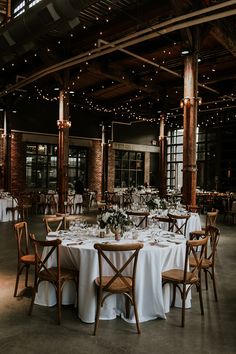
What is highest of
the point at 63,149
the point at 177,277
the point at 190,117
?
the point at 190,117

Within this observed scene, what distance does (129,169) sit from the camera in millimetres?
20219

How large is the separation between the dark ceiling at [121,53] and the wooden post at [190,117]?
44cm

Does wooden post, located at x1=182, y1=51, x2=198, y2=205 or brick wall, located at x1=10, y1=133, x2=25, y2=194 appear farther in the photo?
brick wall, located at x1=10, y1=133, x2=25, y2=194

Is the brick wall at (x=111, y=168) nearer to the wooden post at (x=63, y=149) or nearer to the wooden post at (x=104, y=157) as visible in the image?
the wooden post at (x=104, y=157)

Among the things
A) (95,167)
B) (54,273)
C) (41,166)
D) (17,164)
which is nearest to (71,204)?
(17,164)

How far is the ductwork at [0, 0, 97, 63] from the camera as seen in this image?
515cm

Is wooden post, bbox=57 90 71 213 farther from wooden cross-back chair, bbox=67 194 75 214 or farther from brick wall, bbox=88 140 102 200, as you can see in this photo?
brick wall, bbox=88 140 102 200

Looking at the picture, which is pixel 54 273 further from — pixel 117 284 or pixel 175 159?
pixel 175 159

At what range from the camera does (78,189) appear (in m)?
15.1

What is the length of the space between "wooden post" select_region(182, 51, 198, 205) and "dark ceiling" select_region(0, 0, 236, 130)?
0.44m

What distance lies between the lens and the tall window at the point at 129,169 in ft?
64.7

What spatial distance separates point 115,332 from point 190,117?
6.19 metres

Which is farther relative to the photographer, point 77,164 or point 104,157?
point 104,157

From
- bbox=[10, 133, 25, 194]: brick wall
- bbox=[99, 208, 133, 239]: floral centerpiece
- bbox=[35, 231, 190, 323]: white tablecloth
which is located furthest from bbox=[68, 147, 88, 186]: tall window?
bbox=[35, 231, 190, 323]: white tablecloth
